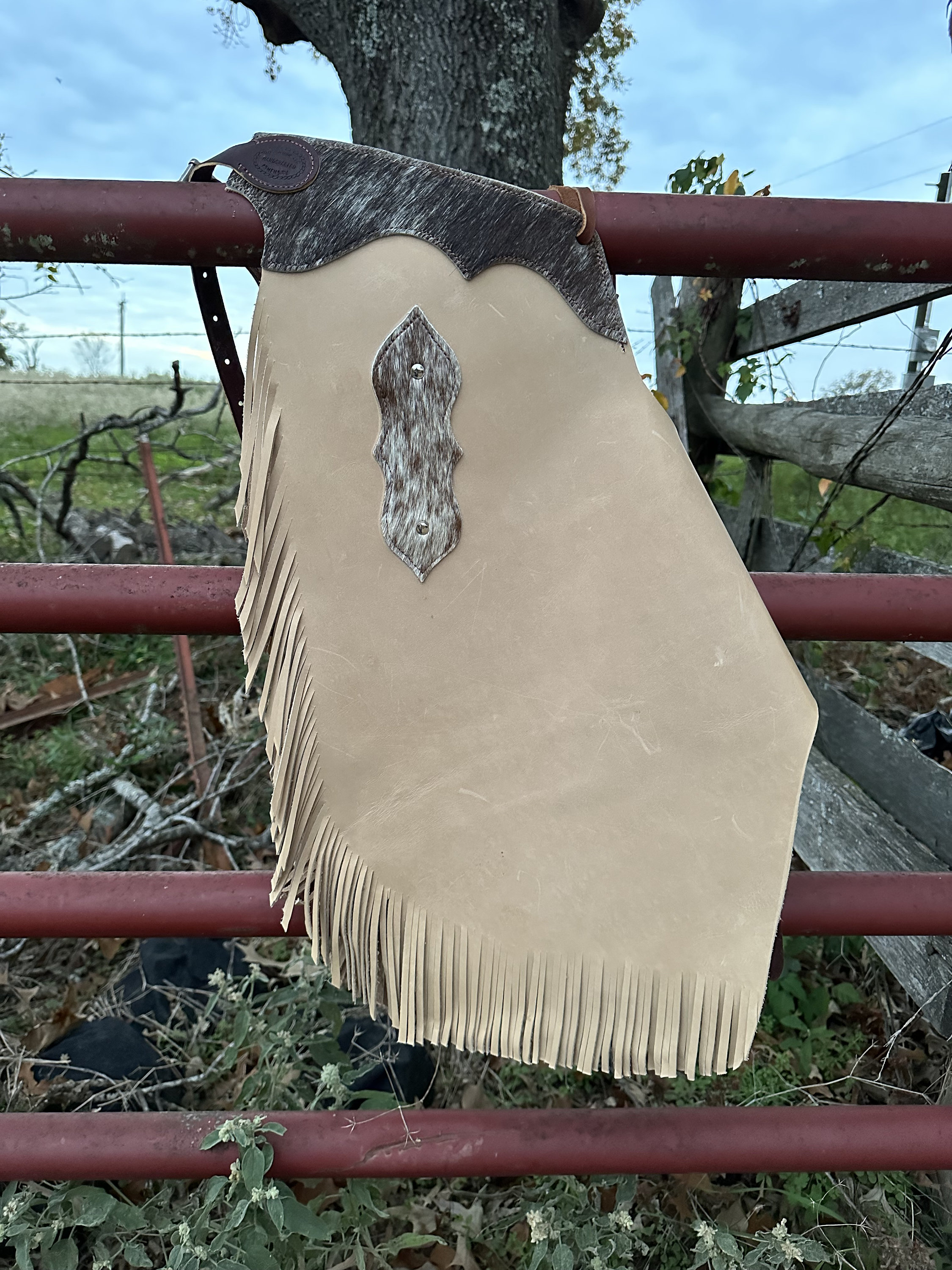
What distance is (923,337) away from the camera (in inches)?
75.0

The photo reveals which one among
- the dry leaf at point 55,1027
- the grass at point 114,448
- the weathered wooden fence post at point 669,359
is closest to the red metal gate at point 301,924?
the dry leaf at point 55,1027

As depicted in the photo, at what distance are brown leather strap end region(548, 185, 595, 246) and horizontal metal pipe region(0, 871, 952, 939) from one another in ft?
2.45

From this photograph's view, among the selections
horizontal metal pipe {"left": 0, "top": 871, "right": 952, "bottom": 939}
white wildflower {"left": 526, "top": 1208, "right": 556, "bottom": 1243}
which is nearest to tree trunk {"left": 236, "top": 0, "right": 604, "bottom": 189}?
horizontal metal pipe {"left": 0, "top": 871, "right": 952, "bottom": 939}

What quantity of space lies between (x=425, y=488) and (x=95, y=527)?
11.4 feet

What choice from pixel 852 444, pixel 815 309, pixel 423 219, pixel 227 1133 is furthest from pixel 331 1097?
pixel 815 309

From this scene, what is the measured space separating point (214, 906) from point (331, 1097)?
0.84 metres

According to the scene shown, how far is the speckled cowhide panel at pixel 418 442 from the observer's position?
728 mm

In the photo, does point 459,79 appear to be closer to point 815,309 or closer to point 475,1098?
Result: point 815,309

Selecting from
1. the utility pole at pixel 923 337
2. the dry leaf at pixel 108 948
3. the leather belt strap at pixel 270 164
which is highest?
the utility pole at pixel 923 337

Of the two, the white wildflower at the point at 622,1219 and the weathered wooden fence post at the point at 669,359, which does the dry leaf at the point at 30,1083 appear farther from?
the weathered wooden fence post at the point at 669,359

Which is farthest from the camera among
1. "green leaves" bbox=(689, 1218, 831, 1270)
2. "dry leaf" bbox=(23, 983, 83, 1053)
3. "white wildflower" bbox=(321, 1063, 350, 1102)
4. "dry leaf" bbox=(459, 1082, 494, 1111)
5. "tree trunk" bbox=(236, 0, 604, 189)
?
"tree trunk" bbox=(236, 0, 604, 189)

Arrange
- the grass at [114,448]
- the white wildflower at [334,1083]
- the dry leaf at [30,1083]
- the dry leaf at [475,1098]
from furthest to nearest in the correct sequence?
1. the grass at [114,448]
2. the dry leaf at [475,1098]
3. the dry leaf at [30,1083]
4. the white wildflower at [334,1083]

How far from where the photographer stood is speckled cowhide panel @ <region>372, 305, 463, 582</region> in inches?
28.7

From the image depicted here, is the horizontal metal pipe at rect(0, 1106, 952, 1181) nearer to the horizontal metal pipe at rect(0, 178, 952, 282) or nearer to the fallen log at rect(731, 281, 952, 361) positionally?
the horizontal metal pipe at rect(0, 178, 952, 282)
